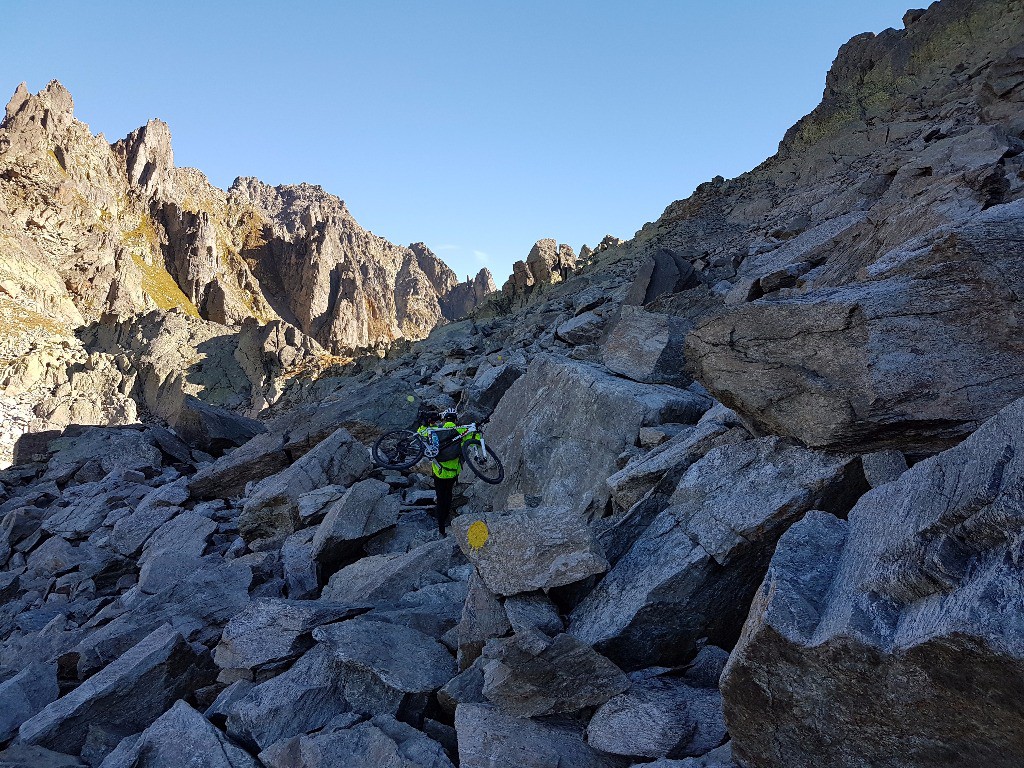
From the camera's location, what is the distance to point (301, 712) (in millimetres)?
5660

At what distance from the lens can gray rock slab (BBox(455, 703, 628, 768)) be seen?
4.25 meters

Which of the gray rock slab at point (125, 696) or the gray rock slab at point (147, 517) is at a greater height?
the gray rock slab at point (147, 517)

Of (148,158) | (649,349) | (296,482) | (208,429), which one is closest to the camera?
(649,349)

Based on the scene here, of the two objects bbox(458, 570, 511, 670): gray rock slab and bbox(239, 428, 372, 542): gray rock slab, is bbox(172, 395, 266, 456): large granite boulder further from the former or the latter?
bbox(458, 570, 511, 670): gray rock slab

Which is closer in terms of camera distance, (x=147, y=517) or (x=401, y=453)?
(x=401, y=453)

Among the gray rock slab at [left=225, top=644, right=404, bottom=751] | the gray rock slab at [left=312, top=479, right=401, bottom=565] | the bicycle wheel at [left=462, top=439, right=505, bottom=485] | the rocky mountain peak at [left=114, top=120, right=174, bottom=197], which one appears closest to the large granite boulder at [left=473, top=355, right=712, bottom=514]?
the bicycle wheel at [left=462, top=439, right=505, bottom=485]

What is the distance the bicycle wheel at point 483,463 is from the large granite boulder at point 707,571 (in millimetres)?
5367

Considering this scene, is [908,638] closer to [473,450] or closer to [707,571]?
[707,571]

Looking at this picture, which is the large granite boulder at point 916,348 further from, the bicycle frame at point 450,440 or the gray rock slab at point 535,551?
the bicycle frame at point 450,440

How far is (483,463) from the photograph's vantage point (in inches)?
442

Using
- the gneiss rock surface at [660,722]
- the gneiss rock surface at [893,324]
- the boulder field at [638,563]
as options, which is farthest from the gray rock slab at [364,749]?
the gneiss rock surface at [893,324]

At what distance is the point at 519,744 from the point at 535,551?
5.97 feet

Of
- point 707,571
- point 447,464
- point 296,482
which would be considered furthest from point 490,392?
point 707,571

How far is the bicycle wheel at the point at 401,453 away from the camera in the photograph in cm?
1314
